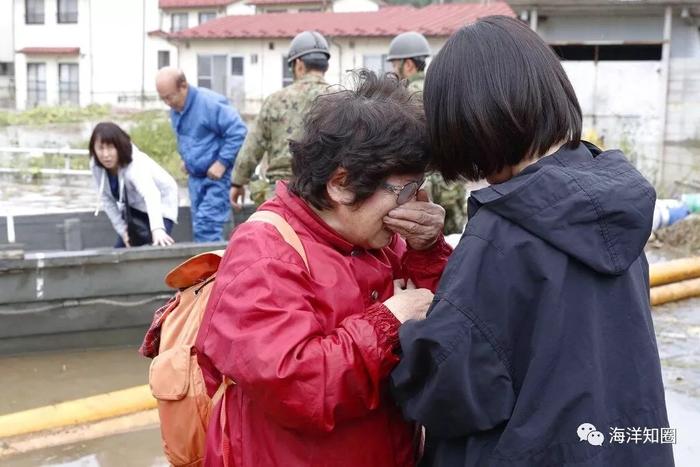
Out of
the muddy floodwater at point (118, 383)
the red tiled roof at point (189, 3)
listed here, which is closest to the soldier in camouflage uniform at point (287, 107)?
the muddy floodwater at point (118, 383)

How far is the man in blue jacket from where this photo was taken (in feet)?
23.2

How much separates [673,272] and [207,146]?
13.7 ft

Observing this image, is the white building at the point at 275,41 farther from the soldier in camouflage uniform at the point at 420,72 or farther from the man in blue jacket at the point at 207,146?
the soldier in camouflage uniform at the point at 420,72

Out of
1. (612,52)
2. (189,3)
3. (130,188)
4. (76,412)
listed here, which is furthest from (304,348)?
(189,3)

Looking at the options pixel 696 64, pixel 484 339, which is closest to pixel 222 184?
pixel 484 339

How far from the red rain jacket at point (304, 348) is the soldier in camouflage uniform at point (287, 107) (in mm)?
3779

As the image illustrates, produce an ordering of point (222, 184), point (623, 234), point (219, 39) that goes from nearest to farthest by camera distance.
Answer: point (623, 234) → point (222, 184) → point (219, 39)

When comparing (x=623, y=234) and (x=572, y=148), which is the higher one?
(x=572, y=148)

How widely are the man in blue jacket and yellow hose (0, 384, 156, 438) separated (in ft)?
8.65

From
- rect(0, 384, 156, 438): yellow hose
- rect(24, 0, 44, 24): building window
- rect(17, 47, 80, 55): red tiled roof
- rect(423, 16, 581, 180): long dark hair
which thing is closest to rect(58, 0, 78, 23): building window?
rect(24, 0, 44, 24): building window

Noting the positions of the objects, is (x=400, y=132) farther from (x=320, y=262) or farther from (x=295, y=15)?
(x=295, y=15)

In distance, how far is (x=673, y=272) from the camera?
7348mm

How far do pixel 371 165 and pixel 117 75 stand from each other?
33.4m

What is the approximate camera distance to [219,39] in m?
26.9
